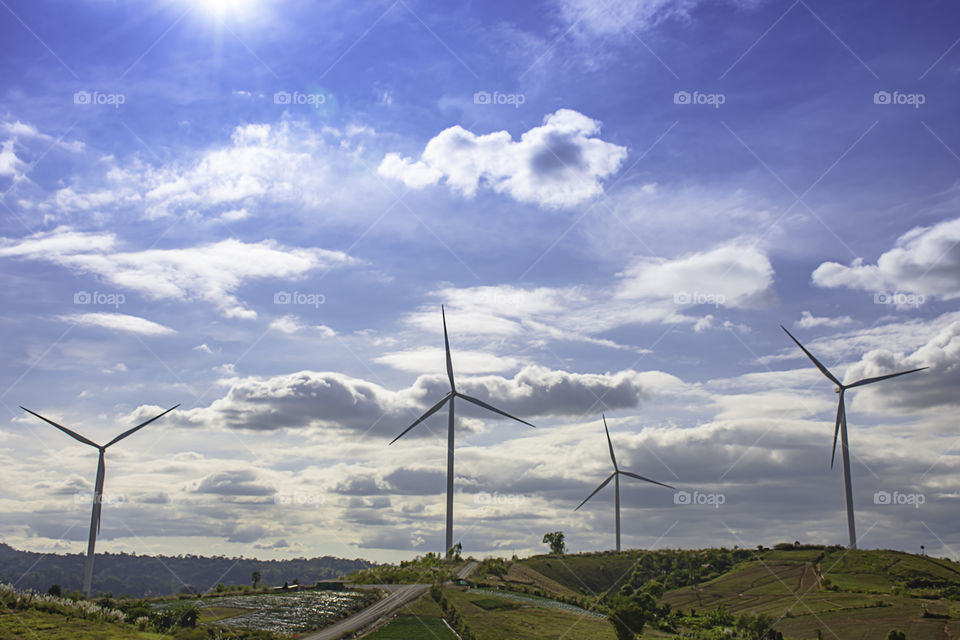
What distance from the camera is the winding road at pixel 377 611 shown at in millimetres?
88312

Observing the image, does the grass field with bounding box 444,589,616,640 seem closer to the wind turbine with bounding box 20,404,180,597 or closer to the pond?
the pond

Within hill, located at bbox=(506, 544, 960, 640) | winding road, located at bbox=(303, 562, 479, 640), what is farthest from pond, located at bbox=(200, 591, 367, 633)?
hill, located at bbox=(506, 544, 960, 640)

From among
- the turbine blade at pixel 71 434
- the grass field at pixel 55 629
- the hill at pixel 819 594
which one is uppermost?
the turbine blade at pixel 71 434

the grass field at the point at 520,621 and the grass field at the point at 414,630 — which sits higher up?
the grass field at the point at 414,630

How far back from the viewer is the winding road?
88.3 metres

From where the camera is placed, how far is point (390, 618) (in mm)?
97812

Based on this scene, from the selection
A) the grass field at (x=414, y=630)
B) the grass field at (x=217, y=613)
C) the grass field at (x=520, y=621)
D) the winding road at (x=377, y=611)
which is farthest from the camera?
the grass field at (x=520, y=621)

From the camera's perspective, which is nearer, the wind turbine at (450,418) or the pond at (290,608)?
the pond at (290,608)

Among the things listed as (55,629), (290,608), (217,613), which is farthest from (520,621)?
(55,629)

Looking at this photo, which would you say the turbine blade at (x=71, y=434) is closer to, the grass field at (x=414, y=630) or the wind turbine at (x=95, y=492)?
the wind turbine at (x=95, y=492)

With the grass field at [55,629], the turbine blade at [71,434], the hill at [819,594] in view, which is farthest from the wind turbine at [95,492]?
the hill at [819,594]

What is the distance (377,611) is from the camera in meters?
104

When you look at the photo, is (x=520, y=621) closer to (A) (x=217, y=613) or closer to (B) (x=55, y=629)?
(A) (x=217, y=613)

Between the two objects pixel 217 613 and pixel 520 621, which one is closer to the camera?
pixel 217 613
